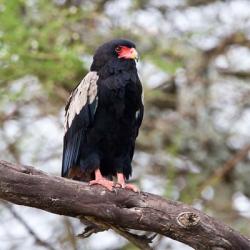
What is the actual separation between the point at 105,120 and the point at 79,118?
180 mm

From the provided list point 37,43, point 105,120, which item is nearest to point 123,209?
point 105,120

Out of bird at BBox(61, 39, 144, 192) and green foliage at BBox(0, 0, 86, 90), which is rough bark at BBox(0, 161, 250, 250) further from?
green foliage at BBox(0, 0, 86, 90)

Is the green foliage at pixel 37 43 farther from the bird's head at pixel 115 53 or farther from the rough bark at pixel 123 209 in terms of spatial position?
the rough bark at pixel 123 209

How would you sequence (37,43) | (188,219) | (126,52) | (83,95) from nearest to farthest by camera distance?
(188,219)
(83,95)
(126,52)
(37,43)

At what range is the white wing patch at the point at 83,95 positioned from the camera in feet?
17.6

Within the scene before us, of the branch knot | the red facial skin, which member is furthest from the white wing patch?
the branch knot

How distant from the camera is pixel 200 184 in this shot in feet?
26.5

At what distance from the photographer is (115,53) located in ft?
18.3

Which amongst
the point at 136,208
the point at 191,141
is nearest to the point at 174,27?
the point at 191,141

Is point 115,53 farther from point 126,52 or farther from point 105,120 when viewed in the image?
point 105,120

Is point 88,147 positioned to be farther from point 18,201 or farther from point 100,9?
point 100,9

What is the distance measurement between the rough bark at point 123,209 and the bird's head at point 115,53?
1.25 meters

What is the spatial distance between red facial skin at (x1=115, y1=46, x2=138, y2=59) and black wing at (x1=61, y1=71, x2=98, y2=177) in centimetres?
24

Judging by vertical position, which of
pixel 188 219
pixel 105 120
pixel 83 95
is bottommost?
pixel 188 219
